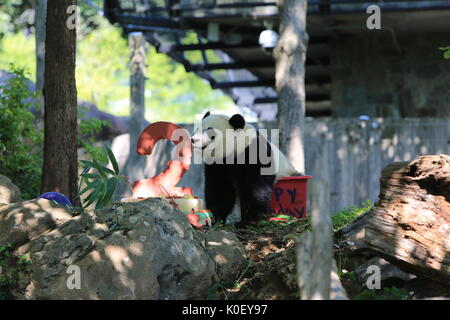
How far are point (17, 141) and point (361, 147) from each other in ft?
18.6

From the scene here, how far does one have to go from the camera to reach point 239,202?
6445mm

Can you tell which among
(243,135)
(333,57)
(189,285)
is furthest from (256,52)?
(189,285)

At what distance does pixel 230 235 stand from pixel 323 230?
1831 mm

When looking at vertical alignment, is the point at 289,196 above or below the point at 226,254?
above

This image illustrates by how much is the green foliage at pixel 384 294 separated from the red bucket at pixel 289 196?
2721mm

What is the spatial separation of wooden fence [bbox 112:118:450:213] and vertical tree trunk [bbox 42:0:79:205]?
190 inches

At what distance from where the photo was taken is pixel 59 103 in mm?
5992

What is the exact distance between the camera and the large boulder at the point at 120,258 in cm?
395

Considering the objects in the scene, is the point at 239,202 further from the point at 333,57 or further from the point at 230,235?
the point at 333,57

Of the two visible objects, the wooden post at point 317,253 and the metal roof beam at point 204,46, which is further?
the metal roof beam at point 204,46

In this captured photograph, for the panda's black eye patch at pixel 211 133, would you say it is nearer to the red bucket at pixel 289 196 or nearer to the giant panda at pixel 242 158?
the giant panda at pixel 242 158

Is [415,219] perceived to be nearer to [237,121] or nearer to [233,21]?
[237,121]

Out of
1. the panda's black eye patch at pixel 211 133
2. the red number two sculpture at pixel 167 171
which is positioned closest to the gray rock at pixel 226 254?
the red number two sculpture at pixel 167 171

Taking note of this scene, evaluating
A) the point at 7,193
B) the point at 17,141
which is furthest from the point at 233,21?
the point at 7,193
